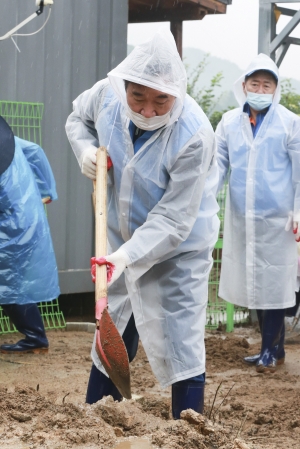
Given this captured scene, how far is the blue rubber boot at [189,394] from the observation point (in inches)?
146

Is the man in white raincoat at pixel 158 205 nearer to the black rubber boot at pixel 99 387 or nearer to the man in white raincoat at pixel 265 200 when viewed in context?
the black rubber boot at pixel 99 387

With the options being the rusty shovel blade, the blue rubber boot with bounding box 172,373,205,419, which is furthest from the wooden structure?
the rusty shovel blade

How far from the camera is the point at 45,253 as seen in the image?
6.06 metres

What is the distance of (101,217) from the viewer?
3488 mm

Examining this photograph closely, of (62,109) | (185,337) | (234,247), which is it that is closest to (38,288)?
(234,247)

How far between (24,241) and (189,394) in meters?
2.52

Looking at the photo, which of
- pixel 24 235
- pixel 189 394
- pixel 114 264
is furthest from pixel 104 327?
pixel 24 235

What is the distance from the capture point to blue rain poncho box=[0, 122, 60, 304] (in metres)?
5.78

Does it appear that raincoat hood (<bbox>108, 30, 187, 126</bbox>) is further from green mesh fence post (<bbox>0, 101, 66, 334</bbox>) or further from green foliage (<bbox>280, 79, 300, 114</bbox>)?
green foliage (<bbox>280, 79, 300, 114</bbox>)

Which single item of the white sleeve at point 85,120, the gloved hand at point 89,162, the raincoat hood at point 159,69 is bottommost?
the gloved hand at point 89,162

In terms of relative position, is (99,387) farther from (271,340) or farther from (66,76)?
(66,76)

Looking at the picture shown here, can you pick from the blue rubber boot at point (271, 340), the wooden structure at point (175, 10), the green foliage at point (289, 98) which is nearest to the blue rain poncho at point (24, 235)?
the blue rubber boot at point (271, 340)

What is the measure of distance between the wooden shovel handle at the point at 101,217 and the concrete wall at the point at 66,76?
350 cm

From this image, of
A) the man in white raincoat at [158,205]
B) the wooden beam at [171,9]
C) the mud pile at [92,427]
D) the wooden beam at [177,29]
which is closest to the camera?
the mud pile at [92,427]
